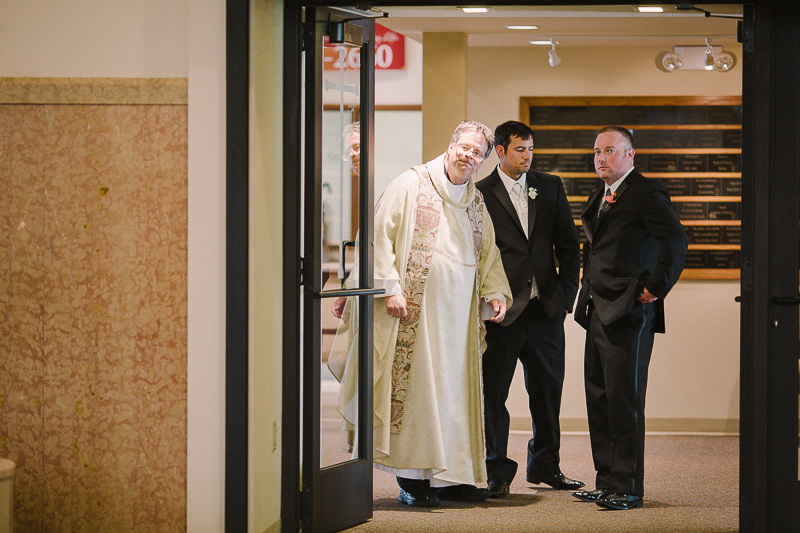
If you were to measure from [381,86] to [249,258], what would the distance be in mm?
5570

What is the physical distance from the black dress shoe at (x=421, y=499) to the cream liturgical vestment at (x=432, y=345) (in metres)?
0.08

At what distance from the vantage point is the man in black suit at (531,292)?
4270 millimetres

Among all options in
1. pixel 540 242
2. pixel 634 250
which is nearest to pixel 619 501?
pixel 634 250

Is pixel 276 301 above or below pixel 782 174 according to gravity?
below

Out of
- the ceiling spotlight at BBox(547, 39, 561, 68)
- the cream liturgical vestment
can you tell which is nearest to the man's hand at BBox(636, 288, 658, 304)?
the cream liturgical vestment

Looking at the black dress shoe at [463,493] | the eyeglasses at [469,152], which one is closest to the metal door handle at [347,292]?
the eyeglasses at [469,152]

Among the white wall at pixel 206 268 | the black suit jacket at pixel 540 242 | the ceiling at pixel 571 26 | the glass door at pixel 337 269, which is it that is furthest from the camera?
the ceiling at pixel 571 26

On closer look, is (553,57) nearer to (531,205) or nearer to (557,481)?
(531,205)

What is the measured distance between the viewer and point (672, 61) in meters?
5.68

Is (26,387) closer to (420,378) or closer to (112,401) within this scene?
(112,401)

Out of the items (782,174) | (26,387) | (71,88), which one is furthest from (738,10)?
(26,387)

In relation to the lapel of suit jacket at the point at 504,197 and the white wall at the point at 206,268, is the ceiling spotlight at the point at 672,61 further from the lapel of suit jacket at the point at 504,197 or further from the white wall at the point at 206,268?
the white wall at the point at 206,268

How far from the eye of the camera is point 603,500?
395 centimetres

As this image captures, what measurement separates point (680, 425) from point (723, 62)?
241 cm
